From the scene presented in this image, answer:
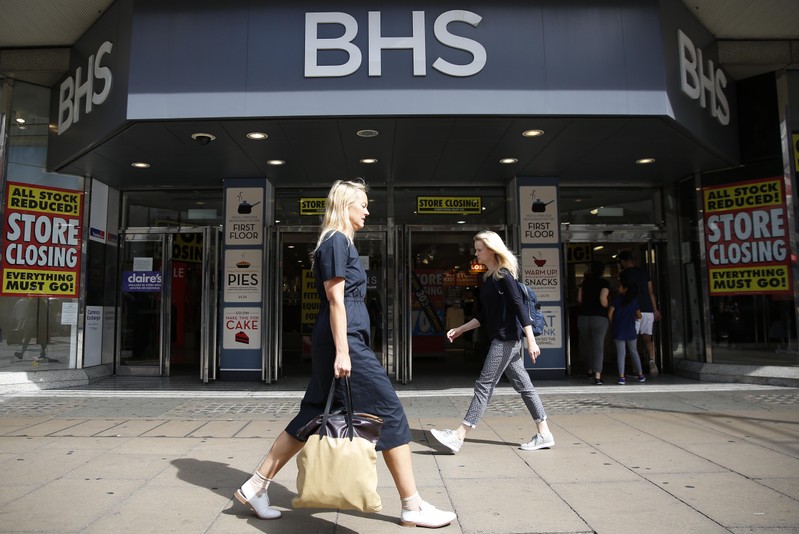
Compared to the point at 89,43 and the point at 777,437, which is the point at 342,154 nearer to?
the point at 89,43

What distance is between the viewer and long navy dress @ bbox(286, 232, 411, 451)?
113 inches

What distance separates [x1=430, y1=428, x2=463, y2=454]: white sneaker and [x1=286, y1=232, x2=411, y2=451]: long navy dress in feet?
5.03

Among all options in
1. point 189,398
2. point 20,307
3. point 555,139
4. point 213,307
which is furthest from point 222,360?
point 555,139

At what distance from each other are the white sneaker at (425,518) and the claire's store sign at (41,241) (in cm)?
764

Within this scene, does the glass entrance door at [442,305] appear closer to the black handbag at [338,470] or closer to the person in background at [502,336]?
the person in background at [502,336]

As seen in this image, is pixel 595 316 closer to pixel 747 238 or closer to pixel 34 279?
pixel 747 238

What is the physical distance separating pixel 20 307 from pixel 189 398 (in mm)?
3103

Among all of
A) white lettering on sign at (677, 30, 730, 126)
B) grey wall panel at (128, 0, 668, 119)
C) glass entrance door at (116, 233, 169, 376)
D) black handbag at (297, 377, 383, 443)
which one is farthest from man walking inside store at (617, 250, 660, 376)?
glass entrance door at (116, 233, 169, 376)

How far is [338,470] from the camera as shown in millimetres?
2547

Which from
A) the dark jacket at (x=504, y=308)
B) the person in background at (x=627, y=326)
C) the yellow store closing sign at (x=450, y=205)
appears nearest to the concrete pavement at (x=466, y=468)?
the dark jacket at (x=504, y=308)

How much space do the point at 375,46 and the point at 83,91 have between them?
13.3ft

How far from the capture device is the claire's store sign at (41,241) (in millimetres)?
8109

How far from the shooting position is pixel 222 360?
9.14 m

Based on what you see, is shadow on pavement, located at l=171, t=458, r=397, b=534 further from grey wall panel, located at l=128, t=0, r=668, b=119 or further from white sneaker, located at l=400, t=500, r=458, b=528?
grey wall panel, located at l=128, t=0, r=668, b=119
